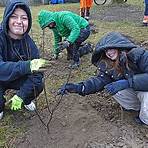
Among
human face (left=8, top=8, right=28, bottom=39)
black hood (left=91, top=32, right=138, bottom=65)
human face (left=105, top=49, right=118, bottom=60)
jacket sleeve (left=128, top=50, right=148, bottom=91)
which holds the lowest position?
jacket sleeve (left=128, top=50, right=148, bottom=91)

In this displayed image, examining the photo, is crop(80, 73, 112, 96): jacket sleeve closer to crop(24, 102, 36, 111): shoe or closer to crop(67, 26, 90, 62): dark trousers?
crop(24, 102, 36, 111): shoe

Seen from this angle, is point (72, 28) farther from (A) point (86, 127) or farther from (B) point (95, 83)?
(A) point (86, 127)

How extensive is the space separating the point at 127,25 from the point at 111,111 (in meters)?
4.54

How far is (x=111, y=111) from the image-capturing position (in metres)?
3.80

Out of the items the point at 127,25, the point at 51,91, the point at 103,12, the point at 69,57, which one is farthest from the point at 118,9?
the point at 51,91

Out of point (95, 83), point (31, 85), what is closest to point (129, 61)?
point (95, 83)

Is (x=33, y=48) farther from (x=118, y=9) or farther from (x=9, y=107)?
(x=118, y=9)

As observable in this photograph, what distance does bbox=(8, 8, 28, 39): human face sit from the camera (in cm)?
351

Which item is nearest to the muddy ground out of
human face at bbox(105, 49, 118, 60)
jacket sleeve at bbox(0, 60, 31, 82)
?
jacket sleeve at bbox(0, 60, 31, 82)

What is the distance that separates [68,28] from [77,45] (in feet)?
1.37

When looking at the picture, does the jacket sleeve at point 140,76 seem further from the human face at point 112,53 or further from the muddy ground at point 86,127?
the muddy ground at point 86,127

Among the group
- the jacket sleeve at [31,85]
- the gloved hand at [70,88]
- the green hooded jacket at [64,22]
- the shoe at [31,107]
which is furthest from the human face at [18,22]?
the green hooded jacket at [64,22]

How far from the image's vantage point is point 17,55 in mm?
3689

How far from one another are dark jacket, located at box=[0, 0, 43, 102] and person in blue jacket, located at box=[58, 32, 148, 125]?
422mm
